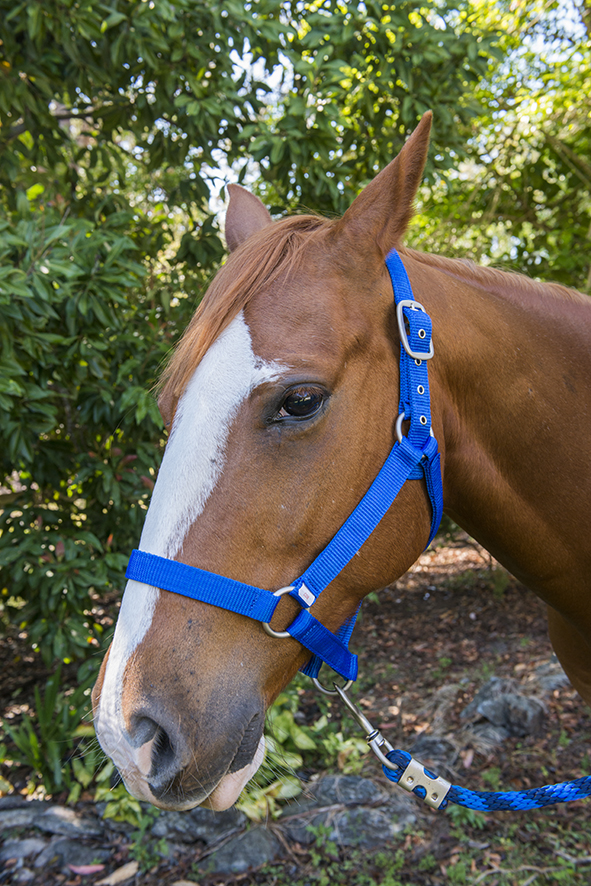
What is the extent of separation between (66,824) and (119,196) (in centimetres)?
319

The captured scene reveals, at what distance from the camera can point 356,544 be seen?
125 centimetres

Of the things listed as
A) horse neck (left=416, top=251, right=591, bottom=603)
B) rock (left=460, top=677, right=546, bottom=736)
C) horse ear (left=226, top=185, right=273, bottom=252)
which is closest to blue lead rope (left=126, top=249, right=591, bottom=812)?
horse neck (left=416, top=251, right=591, bottom=603)

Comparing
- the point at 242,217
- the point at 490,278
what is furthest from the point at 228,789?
the point at 242,217

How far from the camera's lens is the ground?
2475 mm

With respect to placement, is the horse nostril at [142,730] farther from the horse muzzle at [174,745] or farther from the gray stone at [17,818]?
the gray stone at [17,818]

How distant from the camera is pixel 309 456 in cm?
121

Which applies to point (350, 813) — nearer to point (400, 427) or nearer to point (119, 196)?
point (400, 427)

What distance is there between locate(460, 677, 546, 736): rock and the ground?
62 mm

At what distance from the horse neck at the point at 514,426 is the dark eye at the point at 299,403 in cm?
40

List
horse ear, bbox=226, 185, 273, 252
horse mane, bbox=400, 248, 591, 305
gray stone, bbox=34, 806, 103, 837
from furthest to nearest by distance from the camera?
gray stone, bbox=34, 806, 103, 837 < horse ear, bbox=226, 185, 273, 252 < horse mane, bbox=400, 248, 591, 305

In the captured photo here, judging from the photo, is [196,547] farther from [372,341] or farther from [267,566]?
[372,341]

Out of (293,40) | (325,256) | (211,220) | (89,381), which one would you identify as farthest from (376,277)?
(293,40)

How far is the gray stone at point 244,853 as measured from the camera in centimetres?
250

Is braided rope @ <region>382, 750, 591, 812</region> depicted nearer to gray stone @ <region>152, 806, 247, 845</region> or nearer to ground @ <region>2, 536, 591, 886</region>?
ground @ <region>2, 536, 591, 886</region>
